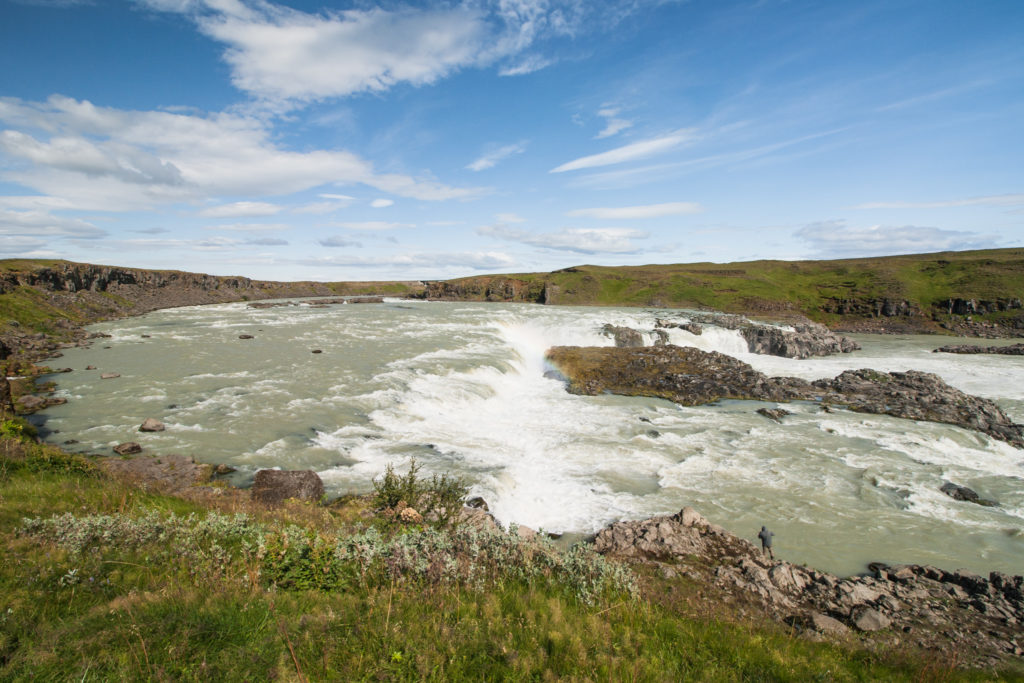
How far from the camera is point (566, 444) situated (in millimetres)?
19578

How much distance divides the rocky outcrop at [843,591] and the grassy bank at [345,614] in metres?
1.58

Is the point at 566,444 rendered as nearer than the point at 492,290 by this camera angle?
Yes

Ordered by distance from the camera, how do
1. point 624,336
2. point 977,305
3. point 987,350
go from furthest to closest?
point 977,305, point 987,350, point 624,336

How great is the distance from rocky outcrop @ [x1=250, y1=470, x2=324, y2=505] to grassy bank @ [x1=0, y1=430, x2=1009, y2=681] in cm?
450

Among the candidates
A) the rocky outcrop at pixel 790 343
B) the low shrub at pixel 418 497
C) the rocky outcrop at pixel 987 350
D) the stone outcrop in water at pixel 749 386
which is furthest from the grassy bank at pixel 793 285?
the low shrub at pixel 418 497

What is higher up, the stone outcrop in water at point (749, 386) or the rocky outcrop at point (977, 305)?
the rocky outcrop at point (977, 305)

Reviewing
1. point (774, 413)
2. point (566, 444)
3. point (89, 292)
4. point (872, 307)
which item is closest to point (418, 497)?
point (566, 444)

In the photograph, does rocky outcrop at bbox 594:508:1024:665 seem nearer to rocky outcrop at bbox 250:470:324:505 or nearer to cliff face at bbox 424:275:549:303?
rocky outcrop at bbox 250:470:324:505

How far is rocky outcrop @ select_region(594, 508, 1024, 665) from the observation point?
812cm

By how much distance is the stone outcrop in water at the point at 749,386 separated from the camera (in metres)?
24.2

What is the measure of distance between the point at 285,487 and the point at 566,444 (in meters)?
11.4

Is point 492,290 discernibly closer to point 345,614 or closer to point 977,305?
point 977,305

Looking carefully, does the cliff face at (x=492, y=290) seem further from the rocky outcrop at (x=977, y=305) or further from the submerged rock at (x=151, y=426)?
the submerged rock at (x=151, y=426)

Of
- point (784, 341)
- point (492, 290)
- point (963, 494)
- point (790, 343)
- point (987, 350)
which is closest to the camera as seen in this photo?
point (963, 494)
